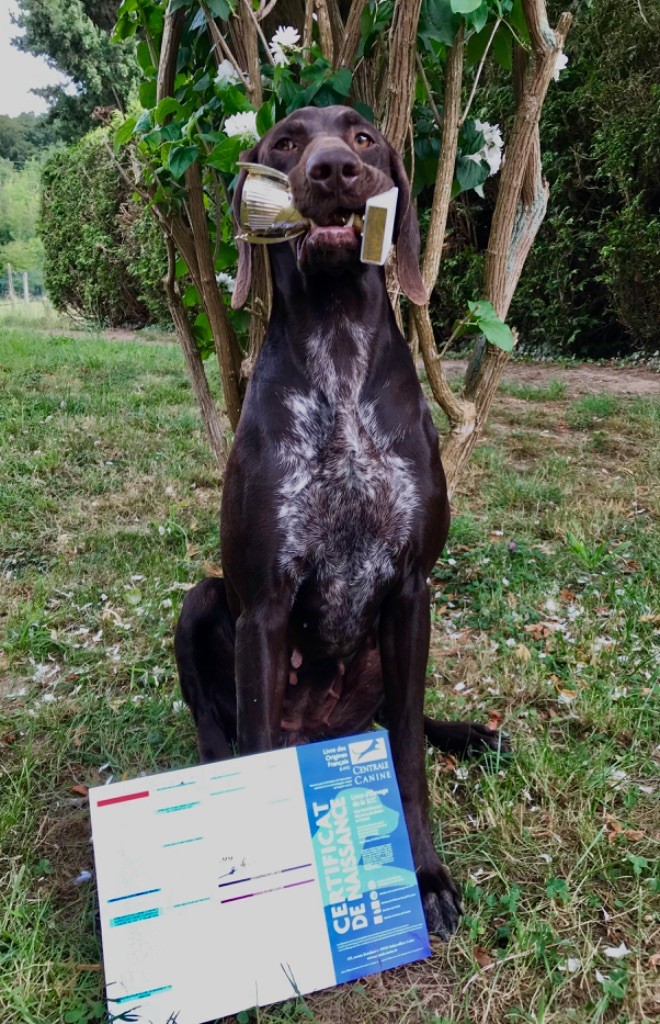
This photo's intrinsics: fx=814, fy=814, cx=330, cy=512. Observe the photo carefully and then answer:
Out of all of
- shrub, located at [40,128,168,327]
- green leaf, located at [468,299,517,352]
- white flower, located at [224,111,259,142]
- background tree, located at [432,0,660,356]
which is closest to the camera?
white flower, located at [224,111,259,142]

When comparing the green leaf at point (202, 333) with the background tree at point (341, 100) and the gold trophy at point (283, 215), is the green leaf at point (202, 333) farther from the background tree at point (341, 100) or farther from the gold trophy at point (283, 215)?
the gold trophy at point (283, 215)

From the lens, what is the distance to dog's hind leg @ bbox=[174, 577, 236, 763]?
222cm

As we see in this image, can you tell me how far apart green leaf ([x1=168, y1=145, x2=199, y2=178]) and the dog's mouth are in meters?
0.78

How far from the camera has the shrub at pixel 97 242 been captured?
1098cm

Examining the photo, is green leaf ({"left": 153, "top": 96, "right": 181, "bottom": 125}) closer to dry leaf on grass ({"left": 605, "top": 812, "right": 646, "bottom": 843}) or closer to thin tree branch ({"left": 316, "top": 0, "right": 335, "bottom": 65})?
thin tree branch ({"left": 316, "top": 0, "right": 335, "bottom": 65})

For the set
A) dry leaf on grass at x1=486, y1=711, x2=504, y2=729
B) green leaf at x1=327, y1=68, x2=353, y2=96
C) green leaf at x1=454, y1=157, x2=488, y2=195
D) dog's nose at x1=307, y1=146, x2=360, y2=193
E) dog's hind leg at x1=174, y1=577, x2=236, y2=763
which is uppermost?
green leaf at x1=327, y1=68, x2=353, y2=96

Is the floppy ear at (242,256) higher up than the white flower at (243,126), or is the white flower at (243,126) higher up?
the white flower at (243,126)

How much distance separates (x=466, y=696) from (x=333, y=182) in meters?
Result: 1.63

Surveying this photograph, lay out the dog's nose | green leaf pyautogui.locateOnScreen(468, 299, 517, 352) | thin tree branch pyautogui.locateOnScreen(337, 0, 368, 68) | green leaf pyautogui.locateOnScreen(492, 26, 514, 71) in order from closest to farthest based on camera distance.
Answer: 1. the dog's nose
2. thin tree branch pyautogui.locateOnScreen(337, 0, 368, 68)
3. green leaf pyautogui.locateOnScreen(492, 26, 514, 71)
4. green leaf pyautogui.locateOnScreen(468, 299, 517, 352)

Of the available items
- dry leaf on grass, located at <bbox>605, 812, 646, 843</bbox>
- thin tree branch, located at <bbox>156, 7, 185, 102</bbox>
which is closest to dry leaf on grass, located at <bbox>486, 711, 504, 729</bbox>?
dry leaf on grass, located at <bbox>605, 812, 646, 843</bbox>

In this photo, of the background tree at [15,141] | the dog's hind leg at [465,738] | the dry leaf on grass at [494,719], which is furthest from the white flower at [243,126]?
the background tree at [15,141]

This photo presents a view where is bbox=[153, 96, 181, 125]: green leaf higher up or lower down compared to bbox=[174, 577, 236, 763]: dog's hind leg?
higher up

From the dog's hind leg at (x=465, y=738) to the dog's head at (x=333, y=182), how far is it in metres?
1.18

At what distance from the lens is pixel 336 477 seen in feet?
6.02
